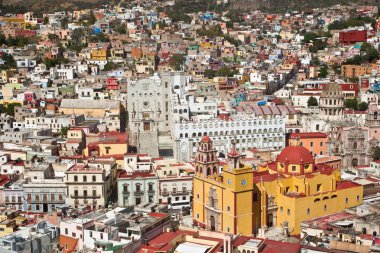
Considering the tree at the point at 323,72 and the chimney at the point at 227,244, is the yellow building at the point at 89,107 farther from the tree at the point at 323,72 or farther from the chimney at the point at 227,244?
the chimney at the point at 227,244

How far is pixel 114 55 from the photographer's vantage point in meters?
80.2

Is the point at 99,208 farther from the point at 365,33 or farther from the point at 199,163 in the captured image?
the point at 365,33

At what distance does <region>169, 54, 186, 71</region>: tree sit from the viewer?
237 ft

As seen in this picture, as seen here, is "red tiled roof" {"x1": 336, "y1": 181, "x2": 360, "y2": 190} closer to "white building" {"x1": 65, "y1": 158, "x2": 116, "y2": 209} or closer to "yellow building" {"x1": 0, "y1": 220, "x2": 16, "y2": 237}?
"white building" {"x1": 65, "y1": 158, "x2": 116, "y2": 209}

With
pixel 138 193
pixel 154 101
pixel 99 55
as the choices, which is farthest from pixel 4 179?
pixel 99 55

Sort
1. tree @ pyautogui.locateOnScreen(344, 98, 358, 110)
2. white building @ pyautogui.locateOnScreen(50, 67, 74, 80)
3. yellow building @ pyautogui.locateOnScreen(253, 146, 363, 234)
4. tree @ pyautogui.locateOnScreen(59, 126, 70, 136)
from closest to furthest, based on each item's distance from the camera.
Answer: yellow building @ pyautogui.locateOnScreen(253, 146, 363, 234)
tree @ pyautogui.locateOnScreen(59, 126, 70, 136)
tree @ pyautogui.locateOnScreen(344, 98, 358, 110)
white building @ pyautogui.locateOnScreen(50, 67, 74, 80)

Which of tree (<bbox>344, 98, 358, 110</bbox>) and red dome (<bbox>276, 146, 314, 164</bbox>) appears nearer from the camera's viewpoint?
red dome (<bbox>276, 146, 314, 164</bbox>)

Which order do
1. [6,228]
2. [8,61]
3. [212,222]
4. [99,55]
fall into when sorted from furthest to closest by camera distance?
1. [99,55]
2. [8,61]
3. [212,222]
4. [6,228]

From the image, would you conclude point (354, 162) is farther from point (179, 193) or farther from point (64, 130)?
point (64, 130)

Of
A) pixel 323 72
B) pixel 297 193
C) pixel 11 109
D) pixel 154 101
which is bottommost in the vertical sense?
pixel 297 193

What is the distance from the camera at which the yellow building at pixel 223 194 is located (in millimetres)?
29109

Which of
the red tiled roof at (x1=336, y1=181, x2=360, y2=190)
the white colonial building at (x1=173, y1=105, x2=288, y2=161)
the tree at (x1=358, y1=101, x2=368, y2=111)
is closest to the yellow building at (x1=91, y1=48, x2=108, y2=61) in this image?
the tree at (x1=358, y1=101, x2=368, y2=111)

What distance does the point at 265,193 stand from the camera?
30375mm

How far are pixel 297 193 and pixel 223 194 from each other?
3.42 metres
